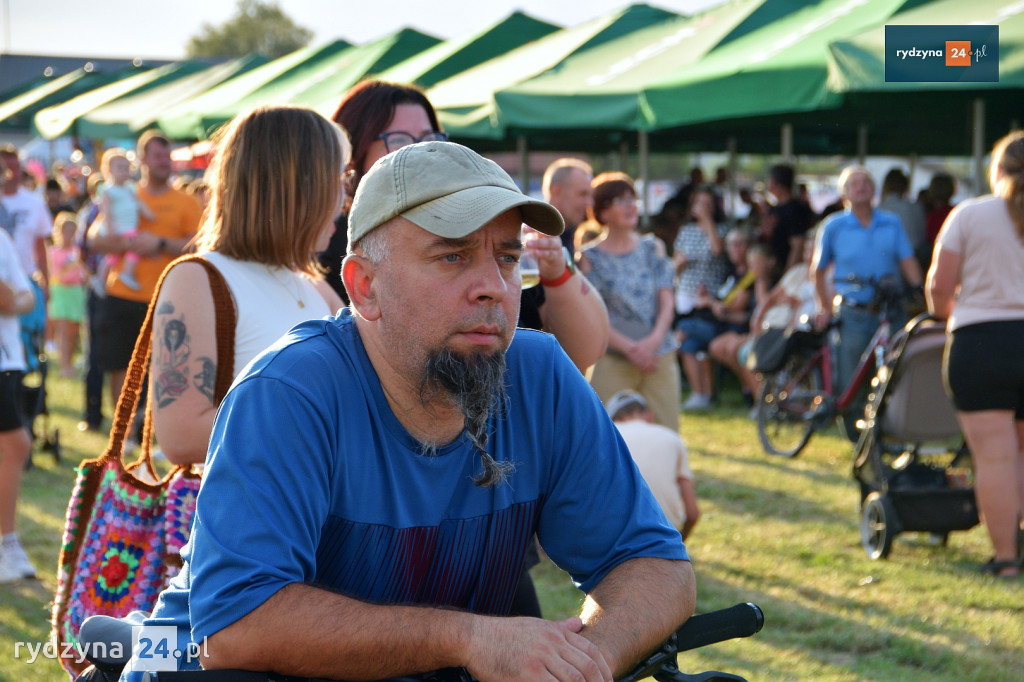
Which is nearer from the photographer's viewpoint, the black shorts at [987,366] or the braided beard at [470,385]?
the braided beard at [470,385]

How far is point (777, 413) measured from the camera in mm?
8703

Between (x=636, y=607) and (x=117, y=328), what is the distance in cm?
680

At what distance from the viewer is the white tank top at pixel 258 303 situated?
8.02ft

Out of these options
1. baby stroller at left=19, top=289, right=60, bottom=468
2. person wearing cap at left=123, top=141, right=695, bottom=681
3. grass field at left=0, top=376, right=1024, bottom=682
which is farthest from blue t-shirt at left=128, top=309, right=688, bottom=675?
baby stroller at left=19, top=289, right=60, bottom=468

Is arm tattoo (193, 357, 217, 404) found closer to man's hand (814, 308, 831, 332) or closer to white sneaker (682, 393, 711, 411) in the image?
man's hand (814, 308, 831, 332)

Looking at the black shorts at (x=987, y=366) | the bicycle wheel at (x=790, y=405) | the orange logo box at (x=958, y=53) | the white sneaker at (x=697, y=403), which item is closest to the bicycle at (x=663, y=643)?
the black shorts at (x=987, y=366)

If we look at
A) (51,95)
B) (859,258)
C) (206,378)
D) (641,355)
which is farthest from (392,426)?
(51,95)

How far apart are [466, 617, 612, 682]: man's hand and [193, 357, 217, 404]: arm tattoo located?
987 millimetres

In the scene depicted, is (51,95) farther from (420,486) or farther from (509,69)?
(420,486)

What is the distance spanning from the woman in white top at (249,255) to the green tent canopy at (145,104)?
17.2 metres

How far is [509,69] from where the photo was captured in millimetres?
11977

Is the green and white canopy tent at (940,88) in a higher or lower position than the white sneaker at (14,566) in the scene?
higher

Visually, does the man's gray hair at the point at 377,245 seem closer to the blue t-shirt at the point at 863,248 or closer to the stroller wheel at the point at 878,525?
the stroller wheel at the point at 878,525

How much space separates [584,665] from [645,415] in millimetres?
3920
